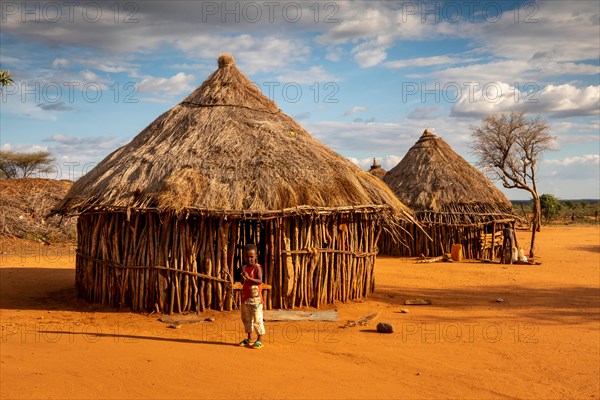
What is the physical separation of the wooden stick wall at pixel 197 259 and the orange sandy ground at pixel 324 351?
382 millimetres

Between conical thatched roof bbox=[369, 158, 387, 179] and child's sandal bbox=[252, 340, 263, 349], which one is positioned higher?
conical thatched roof bbox=[369, 158, 387, 179]

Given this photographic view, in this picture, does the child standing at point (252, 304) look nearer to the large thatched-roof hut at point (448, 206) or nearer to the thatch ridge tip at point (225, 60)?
the thatch ridge tip at point (225, 60)

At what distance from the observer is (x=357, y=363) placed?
21.3 feet

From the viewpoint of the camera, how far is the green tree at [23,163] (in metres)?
29.9

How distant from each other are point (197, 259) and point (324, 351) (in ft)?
9.67

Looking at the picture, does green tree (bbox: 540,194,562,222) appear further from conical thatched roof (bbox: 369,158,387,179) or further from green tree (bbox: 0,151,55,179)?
green tree (bbox: 0,151,55,179)

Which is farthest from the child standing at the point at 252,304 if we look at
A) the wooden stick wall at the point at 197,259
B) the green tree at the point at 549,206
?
the green tree at the point at 549,206

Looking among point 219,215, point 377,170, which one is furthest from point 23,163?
point 219,215

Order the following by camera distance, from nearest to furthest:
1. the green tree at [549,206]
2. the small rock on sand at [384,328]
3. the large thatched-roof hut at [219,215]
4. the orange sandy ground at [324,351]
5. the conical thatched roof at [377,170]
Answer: the orange sandy ground at [324,351] < the small rock on sand at [384,328] < the large thatched-roof hut at [219,215] < the conical thatched roof at [377,170] < the green tree at [549,206]

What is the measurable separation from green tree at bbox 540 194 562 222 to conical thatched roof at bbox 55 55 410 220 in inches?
1147

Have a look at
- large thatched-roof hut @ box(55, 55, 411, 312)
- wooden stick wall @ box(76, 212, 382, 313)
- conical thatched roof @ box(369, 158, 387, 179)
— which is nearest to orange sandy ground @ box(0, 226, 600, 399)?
wooden stick wall @ box(76, 212, 382, 313)

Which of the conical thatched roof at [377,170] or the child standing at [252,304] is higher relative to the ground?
the conical thatched roof at [377,170]

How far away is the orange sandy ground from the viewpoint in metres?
5.55

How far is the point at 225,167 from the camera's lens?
30.8 feet
